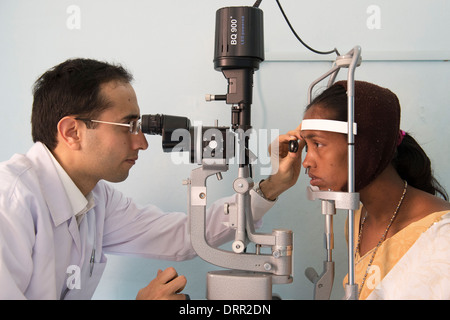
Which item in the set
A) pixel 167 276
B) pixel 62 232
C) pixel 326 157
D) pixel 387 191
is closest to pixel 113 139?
pixel 62 232

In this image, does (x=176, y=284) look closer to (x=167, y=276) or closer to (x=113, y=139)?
(x=167, y=276)

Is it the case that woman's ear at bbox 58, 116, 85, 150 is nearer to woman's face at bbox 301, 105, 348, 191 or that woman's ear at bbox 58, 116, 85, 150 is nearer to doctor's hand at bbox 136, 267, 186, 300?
doctor's hand at bbox 136, 267, 186, 300

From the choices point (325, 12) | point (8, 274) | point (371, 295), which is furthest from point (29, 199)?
point (325, 12)

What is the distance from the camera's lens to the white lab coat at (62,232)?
3.39 feet

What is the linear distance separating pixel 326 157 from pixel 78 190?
2.32ft

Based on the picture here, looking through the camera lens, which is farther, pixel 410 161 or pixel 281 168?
pixel 281 168

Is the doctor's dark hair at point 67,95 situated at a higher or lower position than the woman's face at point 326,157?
higher

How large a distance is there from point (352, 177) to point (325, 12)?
0.80 meters

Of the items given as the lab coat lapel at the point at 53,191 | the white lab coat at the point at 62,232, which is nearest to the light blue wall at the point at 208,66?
the white lab coat at the point at 62,232

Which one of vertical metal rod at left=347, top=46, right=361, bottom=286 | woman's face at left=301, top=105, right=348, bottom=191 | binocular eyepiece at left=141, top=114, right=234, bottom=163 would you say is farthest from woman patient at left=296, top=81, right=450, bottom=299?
binocular eyepiece at left=141, top=114, right=234, bottom=163

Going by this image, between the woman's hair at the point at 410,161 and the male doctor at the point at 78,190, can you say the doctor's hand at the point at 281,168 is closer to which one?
the male doctor at the point at 78,190

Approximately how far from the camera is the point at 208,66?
1.59 meters

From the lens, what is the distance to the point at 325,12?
1.54 m
